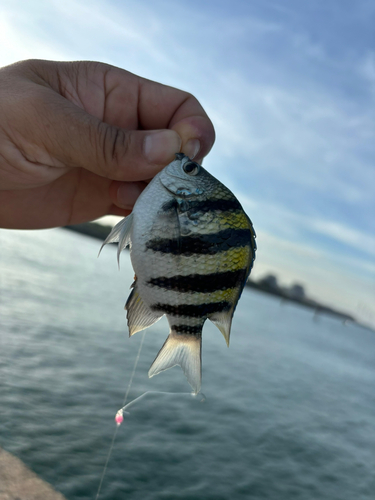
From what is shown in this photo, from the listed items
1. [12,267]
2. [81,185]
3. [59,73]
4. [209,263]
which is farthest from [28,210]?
[12,267]

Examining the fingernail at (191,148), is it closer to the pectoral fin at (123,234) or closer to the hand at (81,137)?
the hand at (81,137)

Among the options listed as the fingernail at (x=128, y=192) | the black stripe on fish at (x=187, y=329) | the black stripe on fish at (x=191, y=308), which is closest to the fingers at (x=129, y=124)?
the fingernail at (x=128, y=192)

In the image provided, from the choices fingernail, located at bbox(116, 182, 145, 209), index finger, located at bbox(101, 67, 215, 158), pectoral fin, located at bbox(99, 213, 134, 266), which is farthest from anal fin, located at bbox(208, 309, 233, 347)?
index finger, located at bbox(101, 67, 215, 158)

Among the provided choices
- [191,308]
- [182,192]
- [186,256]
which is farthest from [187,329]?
[182,192]

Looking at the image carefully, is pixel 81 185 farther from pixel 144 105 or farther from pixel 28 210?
pixel 144 105

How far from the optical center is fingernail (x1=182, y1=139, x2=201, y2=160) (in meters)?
2.82

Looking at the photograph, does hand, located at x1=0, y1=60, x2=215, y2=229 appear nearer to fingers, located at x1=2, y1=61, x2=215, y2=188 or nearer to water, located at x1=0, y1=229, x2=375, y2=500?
fingers, located at x1=2, y1=61, x2=215, y2=188

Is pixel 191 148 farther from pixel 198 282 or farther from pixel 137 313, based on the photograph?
pixel 137 313

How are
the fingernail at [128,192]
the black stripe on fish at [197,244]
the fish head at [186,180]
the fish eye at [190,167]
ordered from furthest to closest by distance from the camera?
the fingernail at [128,192], the fish eye at [190,167], the fish head at [186,180], the black stripe on fish at [197,244]

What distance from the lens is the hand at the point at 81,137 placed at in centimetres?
252

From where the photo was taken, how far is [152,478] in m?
6.43

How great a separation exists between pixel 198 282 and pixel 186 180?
598 mm

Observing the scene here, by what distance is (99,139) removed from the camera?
2.50m

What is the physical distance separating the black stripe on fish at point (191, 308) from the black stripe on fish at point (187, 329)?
74mm
